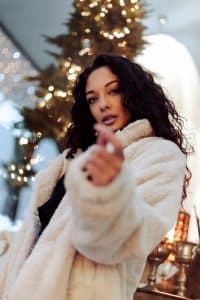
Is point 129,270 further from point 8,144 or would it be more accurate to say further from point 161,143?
point 8,144

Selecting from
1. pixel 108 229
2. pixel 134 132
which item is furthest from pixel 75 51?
pixel 108 229

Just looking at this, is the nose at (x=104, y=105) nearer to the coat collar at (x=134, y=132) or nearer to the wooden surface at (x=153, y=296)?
the coat collar at (x=134, y=132)

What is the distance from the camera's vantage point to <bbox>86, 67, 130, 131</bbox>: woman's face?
113cm

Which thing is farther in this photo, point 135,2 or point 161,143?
point 135,2

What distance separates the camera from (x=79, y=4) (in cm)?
296

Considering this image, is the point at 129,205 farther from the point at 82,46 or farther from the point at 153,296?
the point at 82,46

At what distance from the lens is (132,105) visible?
3.72 feet

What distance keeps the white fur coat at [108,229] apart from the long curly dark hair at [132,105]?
0.06 m

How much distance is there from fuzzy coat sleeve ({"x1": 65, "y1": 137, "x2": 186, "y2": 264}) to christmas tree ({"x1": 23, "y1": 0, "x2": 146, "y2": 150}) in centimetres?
185

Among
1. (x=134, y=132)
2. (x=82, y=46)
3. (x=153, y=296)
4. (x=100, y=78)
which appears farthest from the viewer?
(x=82, y=46)

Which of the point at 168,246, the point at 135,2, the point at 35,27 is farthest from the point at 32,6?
the point at 168,246

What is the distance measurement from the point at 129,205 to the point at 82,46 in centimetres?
224

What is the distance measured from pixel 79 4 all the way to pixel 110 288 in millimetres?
2288

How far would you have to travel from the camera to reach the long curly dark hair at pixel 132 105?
3.72ft
